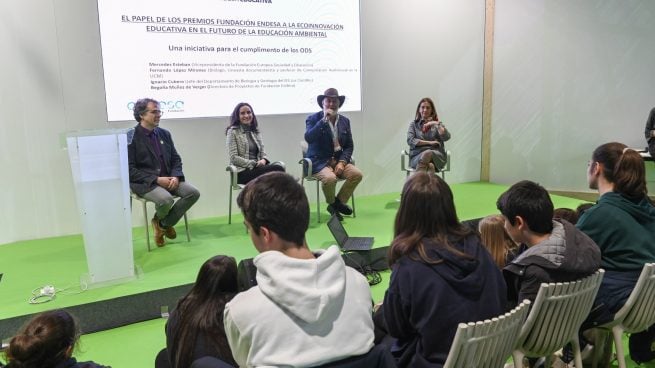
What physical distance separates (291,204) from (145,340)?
1.77 meters

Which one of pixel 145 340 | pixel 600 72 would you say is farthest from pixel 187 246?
pixel 600 72

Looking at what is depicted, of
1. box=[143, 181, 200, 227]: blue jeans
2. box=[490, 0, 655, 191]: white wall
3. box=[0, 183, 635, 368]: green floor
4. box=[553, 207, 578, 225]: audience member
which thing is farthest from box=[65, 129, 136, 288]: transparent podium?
box=[490, 0, 655, 191]: white wall

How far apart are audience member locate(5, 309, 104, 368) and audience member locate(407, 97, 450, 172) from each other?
3743mm

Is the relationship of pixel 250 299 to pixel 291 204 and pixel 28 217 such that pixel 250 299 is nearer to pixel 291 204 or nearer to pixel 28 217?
pixel 291 204

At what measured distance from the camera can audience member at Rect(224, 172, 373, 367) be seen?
1108 mm

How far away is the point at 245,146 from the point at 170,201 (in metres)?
0.85

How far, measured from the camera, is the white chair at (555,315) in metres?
1.65

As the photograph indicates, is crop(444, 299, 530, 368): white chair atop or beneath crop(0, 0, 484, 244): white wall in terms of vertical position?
beneath

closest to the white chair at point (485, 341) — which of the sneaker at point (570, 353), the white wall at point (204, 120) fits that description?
the sneaker at point (570, 353)

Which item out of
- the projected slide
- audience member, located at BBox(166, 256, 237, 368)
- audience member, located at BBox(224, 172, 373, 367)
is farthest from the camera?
the projected slide

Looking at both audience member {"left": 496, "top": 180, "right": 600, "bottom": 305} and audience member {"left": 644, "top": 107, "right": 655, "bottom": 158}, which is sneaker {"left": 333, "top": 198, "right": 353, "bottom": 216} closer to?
audience member {"left": 496, "top": 180, "right": 600, "bottom": 305}

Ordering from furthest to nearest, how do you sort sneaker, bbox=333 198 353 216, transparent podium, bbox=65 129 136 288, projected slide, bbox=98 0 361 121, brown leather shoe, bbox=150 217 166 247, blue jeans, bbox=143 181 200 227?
sneaker, bbox=333 198 353 216
projected slide, bbox=98 0 361 121
brown leather shoe, bbox=150 217 166 247
blue jeans, bbox=143 181 200 227
transparent podium, bbox=65 129 136 288

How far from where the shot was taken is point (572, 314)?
1.75 metres

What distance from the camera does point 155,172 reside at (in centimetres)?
371
